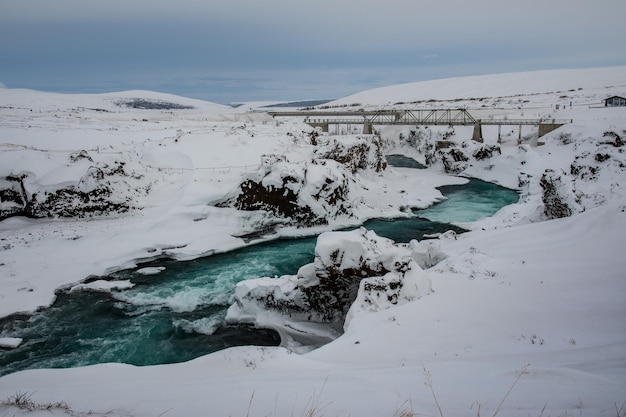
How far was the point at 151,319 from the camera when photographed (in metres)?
14.4

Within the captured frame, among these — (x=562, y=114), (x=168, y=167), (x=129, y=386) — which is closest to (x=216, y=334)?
(x=129, y=386)

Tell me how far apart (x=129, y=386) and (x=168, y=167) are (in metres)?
23.9

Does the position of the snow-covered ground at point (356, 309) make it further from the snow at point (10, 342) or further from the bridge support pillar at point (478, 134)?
the bridge support pillar at point (478, 134)

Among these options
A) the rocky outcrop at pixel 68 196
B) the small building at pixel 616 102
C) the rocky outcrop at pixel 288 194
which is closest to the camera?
the rocky outcrop at pixel 68 196

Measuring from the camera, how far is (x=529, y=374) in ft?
17.6

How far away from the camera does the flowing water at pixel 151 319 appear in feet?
39.9

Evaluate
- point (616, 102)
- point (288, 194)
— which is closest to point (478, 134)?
point (616, 102)

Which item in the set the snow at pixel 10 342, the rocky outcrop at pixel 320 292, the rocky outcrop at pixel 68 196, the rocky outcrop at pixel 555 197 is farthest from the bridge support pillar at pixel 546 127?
the snow at pixel 10 342

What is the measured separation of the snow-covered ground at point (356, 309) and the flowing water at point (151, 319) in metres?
1.06

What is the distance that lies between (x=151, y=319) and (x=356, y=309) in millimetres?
8193

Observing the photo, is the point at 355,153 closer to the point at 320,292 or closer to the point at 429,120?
the point at 320,292

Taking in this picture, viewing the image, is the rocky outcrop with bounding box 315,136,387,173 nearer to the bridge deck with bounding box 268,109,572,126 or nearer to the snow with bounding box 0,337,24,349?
the bridge deck with bounding box 268,109,572,126

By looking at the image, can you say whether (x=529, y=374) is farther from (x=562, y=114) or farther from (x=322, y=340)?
(x=562, y=114)

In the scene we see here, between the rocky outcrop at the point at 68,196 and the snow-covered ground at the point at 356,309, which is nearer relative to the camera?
the snow-covered ground at the point at 356,309
